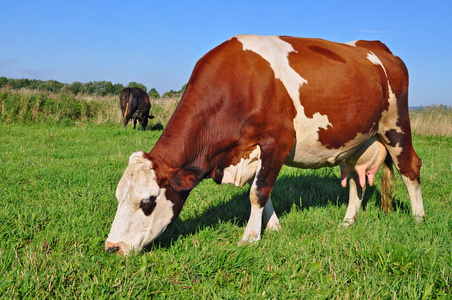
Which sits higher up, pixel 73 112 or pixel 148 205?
pixel 73 112

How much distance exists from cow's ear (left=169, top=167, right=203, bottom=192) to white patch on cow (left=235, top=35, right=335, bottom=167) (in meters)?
1.19

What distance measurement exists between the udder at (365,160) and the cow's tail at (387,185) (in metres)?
0.21

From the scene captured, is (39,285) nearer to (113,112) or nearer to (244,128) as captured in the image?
(244,128)

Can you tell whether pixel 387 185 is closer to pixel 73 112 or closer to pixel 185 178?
pixel 185 178

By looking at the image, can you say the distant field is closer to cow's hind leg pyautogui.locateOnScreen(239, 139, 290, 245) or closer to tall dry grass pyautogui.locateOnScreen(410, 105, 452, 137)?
cow's hind leg pyautogui.locateOnScreen(239, 139, 290, 245)

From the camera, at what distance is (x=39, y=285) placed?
231 cm

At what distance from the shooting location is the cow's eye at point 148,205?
2.87 meters

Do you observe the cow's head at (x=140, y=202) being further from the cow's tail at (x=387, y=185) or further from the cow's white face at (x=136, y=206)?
the cow's tail at (x=387, y=185)

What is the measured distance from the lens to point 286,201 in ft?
16.2

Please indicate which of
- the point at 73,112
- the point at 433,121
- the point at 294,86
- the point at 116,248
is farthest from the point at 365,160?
the point at 73,112

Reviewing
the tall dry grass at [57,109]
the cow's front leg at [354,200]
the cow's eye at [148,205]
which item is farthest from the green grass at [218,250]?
the tall dry grass at [57,109]

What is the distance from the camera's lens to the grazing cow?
1473 cm

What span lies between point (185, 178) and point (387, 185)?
3058mm

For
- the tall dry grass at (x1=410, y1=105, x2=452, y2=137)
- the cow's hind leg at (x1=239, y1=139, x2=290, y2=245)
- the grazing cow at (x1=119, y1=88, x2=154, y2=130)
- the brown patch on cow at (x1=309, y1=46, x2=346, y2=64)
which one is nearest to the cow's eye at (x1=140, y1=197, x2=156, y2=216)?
the cow's hind leg at (x1=239, y1=139, x2=290, y2=245)
